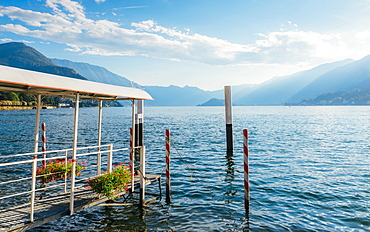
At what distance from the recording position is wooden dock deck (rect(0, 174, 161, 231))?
663 centimetres

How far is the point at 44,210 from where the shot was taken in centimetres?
759

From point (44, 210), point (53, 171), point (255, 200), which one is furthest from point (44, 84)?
point (255, 200)

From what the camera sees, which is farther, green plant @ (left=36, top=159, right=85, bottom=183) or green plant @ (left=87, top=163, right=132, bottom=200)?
green plant @ (left=36, top=159, right=85, bottom=183)

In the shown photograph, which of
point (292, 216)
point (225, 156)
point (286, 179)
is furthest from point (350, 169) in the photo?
point (292, 216)

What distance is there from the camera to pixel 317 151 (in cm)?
2308

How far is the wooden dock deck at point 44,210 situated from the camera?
21.8ft

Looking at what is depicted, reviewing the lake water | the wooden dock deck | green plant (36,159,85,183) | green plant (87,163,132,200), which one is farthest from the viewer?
green plant (36,159,85,183)

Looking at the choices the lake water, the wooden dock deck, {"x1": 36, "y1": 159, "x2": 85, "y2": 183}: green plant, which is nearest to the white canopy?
{"x1": 36, "y1": 159, "x2": 85, "y2": 183}: green plant

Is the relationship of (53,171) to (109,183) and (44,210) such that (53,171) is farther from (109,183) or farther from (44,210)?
(109,183)

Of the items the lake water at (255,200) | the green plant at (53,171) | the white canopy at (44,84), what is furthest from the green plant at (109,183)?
the white canopy at (44,84)

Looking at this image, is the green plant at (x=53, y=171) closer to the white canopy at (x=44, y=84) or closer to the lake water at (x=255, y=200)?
the lake water at (x=255, y=200)

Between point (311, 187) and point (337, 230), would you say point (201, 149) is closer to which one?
point (311, 187)

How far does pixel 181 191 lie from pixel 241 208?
3.11m

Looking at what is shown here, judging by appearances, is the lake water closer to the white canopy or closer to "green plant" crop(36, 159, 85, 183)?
"green plant" crop(36, 159, 85, 183)
